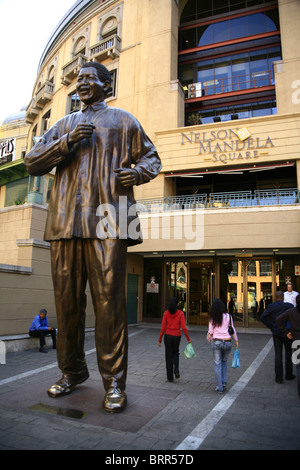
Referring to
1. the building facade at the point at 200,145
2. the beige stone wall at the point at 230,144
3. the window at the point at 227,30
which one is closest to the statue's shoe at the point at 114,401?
the building facade at the point at 200,145

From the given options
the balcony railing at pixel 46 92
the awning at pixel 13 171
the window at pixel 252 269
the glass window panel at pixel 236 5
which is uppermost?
the glass window panel at pixel 236 5

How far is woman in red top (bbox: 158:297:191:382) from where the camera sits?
5871mm

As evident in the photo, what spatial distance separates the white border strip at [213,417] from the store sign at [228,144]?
13.7 m

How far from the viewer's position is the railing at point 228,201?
1498 cm

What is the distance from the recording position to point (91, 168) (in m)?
3.62

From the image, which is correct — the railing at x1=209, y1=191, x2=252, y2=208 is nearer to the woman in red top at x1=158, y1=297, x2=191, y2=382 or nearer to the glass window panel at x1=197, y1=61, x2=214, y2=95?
the woman in red top at x1=158, y1=297, x2=191, y2=382

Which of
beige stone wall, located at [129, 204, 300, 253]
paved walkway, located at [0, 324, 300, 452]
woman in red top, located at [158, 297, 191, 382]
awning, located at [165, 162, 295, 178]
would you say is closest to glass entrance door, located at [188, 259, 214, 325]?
beige stone wall, located at [129, 204, 300, 253]

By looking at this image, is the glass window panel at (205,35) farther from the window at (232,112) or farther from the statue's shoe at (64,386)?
the statue's shoe at (64,386)

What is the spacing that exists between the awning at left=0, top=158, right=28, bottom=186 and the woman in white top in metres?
13.6

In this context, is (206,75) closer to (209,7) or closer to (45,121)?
(209,7)

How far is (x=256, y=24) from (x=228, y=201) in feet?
48.9

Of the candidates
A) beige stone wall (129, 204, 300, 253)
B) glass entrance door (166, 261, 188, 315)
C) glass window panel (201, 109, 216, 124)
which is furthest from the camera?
glass window panel (201, 109, 216, 124)

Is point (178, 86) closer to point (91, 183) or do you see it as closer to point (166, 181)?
point (166, 181)
